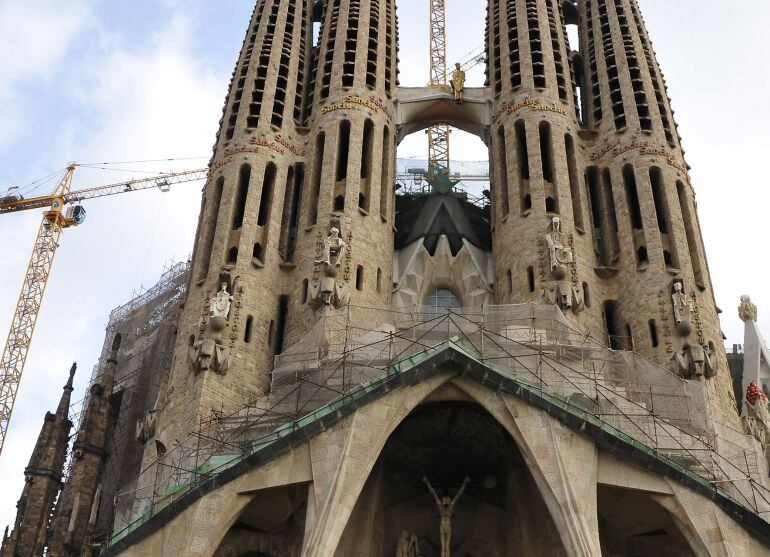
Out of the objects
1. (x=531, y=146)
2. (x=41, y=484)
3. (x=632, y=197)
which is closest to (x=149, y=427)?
(x=41, y=484)

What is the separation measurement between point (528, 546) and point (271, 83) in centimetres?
1795

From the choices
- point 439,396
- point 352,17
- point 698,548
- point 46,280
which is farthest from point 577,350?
point 46,280

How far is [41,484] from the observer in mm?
34438

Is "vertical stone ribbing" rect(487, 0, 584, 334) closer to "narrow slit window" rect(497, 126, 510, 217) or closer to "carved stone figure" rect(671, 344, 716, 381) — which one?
"narrow slit window" rect(497, 126, 510, 217)

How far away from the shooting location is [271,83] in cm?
3488

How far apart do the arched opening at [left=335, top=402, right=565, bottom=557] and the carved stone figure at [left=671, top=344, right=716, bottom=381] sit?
5.17m

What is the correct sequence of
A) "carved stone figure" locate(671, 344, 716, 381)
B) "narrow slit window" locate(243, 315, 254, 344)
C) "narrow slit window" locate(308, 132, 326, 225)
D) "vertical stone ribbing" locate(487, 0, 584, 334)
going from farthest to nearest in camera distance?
"narrow slit window" locate(308, 132, 326, 225)
"vertical stone ribbing" locate(487, 0, 584, 334)
"narrow slit window" locate(243, 315, 254, 344)
"carved stone figure" locate(671, 344, 716, 381)

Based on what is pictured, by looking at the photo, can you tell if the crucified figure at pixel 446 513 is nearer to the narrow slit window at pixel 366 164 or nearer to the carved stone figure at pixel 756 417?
the carved stone figure at pixel 756 417

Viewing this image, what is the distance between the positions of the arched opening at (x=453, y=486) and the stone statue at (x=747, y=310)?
1343 cm

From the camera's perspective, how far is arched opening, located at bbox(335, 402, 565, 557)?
25.2 metres

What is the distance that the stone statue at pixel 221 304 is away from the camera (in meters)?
27.9

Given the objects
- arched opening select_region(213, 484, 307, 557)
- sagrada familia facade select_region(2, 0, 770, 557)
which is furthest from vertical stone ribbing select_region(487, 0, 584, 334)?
arched opening select_region(213, 484, 307, 557)

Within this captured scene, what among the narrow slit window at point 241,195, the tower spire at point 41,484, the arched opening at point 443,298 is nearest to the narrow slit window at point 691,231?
the arched opening at point 443,298

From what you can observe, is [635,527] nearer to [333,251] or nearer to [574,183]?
[333,251]
